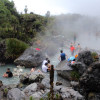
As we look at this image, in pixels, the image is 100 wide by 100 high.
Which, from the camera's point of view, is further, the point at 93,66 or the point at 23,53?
the point at 23,53

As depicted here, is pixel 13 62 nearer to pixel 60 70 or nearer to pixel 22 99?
pixel 60 70

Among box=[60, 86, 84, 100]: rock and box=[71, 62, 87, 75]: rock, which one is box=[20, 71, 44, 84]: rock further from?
box=[60, 86, 84, 100]: rock

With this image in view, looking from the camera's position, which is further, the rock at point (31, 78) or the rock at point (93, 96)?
the rock at point (31, 78)

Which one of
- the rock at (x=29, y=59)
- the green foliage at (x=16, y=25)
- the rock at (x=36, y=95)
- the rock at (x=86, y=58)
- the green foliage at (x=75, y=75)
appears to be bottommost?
the rock at (x=36, y=95)

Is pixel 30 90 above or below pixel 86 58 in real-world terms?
below

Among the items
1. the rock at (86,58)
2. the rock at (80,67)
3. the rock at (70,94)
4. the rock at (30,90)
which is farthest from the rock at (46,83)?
the rock at (86,58)

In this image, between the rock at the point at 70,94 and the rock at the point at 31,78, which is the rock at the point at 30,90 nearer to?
the rock at the point at 31,78

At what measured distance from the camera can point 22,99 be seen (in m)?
7.03

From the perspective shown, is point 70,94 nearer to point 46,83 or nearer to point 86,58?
point 46,83

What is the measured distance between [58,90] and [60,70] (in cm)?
291

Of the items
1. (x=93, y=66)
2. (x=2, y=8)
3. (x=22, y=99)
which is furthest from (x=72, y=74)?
(x=2, y=8)

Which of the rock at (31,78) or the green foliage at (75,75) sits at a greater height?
the green foliage at (75,75)

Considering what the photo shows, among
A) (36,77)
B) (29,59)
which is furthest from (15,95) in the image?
(29,59)

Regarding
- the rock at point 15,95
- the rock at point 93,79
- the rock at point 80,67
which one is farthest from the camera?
the rock at point 80,67
